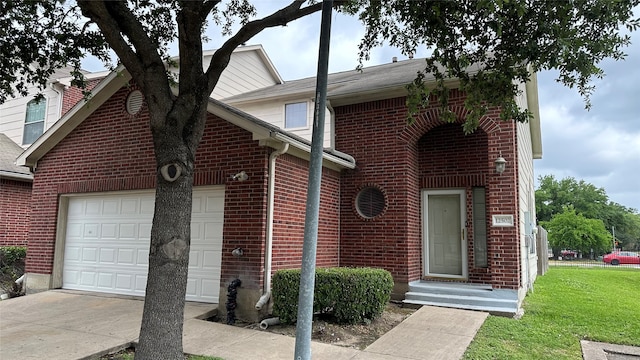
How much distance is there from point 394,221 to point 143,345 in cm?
612

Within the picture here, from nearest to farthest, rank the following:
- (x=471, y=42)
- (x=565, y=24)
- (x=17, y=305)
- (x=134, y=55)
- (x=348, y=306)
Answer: (x=134, y=55), (x=565, y=24), (x=471, y=42), (x=348, y=306), (x=17, y=305)

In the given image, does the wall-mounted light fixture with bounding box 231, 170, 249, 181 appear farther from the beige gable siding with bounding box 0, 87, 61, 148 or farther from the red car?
→ the red car

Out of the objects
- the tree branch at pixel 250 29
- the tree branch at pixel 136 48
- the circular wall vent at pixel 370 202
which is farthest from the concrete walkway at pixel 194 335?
the tree branch at pixel 250 29

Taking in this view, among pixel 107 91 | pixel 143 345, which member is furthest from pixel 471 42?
pixel 107 91

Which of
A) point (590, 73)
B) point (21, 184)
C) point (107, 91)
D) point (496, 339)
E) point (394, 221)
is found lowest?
point (496, 339)

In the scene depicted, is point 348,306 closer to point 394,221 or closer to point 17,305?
point 394,221

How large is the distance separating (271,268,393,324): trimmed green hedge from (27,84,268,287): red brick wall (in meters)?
0.63

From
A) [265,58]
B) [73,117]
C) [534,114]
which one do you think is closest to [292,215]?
[73,117]

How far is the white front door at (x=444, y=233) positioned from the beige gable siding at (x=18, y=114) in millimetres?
12566

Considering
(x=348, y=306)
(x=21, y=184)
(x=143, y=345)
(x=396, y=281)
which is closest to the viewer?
(x=143, y=345)

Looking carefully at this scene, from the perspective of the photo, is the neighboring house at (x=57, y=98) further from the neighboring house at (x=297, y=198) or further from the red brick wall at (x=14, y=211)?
the neighboring house at (x=297, y=198)

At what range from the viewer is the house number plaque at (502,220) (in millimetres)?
8227

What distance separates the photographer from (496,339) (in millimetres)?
6074

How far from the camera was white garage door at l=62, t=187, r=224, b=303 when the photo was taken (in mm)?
7766
